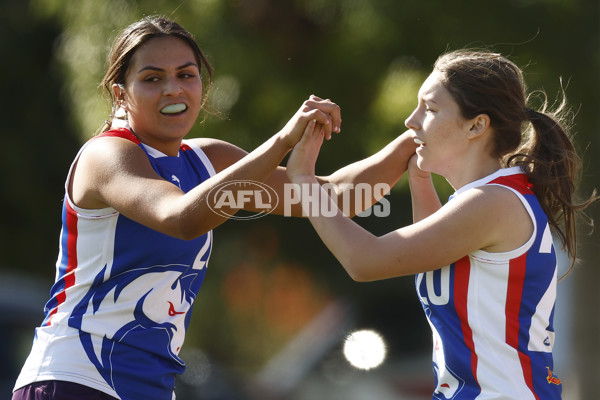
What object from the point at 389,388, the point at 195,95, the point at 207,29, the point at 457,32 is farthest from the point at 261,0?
the point at 389,388

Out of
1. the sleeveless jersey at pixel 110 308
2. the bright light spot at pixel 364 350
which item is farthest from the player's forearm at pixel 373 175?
the bright light spot at pixel 364 350

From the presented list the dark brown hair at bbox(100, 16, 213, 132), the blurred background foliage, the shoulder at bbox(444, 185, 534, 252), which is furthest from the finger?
the blurred background foliage

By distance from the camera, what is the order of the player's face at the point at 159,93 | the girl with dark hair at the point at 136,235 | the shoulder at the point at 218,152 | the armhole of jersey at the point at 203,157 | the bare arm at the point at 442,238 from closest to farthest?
1. the bare arm at the point at 442,238
2. the girl with dark hair at the point at 136,235
3. the player's face at the point at 159,93
4. the armhole of jersey at the point at 203,157
5. the shoulder at the point at 218,152

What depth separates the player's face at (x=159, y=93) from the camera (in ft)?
9.11

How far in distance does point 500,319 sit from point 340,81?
2.78 m

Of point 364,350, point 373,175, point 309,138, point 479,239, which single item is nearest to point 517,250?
point 479,239

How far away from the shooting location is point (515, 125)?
A: 8.39ft

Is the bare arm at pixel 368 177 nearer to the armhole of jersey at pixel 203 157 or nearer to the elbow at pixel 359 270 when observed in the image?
the armhole of jersey at pixel 203 157

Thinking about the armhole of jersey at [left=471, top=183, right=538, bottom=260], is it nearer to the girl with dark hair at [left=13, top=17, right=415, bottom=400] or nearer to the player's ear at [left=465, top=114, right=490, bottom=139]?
the player's ear at [left=465, top=114, right=490, bottom=139]

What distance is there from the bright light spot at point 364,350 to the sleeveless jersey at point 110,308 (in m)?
2.12

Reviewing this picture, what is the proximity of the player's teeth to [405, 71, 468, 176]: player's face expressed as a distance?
755mm

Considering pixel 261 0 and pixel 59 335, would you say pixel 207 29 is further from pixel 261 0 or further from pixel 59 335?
pixel 59 335

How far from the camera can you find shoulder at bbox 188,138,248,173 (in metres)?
3.05

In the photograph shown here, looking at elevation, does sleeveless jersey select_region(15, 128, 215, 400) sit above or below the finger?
below
